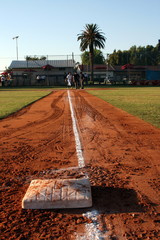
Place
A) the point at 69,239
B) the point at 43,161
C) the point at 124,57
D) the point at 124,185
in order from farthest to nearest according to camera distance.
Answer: the point at 124,57 < the point at 43,161 < the point at 124,185 < the point at 69,239

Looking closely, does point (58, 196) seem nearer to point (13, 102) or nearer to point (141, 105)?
point (141, 105)

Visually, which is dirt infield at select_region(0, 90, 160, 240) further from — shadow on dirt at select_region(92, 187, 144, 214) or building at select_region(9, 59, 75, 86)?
building at select_region(9, 59, 75, 86)

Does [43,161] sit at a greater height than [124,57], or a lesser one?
lesser

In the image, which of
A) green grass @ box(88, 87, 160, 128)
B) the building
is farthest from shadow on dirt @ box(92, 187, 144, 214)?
the building

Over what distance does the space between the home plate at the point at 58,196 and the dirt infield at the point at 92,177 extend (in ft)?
0.30

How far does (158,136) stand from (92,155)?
2491 mm

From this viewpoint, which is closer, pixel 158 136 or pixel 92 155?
pixel 92 155

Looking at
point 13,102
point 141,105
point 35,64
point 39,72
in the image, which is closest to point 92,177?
point 141,105

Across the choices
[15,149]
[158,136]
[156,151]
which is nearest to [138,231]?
[156,151]

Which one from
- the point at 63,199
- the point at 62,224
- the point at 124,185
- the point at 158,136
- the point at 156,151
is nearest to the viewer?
the point at 62,224

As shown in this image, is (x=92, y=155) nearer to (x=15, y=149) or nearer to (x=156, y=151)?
(x=156, y=151)

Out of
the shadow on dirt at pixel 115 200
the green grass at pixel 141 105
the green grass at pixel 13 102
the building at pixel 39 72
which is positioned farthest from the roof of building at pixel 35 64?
the shadow on dirt at pixel 115 200

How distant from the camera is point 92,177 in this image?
4.33 m

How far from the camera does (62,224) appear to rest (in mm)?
2979
